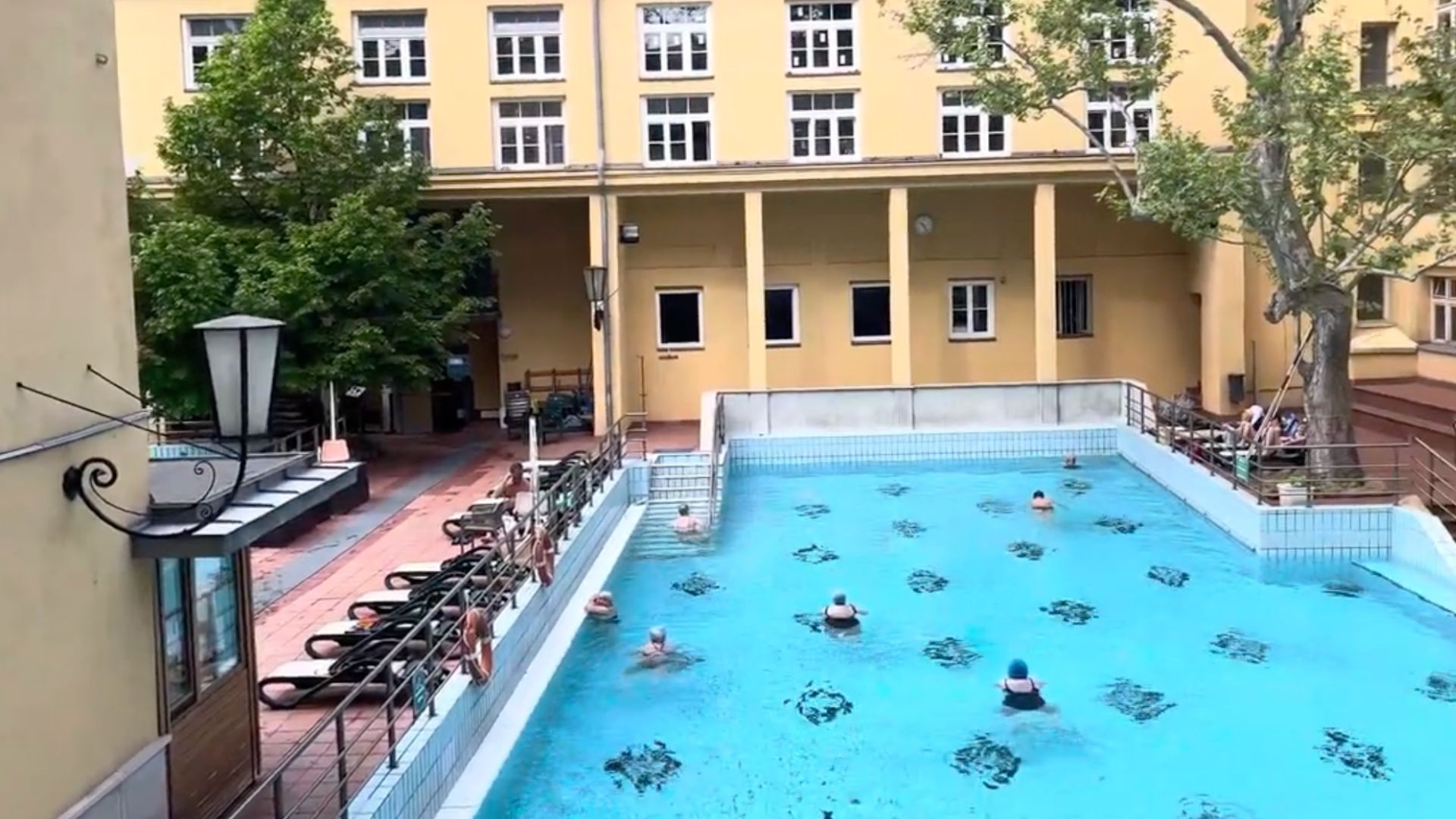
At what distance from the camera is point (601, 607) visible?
13.6 m

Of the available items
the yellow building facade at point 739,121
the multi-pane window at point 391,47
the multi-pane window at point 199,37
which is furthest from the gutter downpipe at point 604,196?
the multi-pane window at point 199,37

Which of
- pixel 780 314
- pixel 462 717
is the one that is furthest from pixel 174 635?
pixel 780 314

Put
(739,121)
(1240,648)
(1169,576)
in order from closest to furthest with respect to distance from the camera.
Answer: (1240,648), (1169,576), (739,121)

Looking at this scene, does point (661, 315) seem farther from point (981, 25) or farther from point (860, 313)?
point (981, 25)

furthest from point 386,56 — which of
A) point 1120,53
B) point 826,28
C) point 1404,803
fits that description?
point 1404,803

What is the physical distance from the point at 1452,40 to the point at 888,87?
35.8 ft

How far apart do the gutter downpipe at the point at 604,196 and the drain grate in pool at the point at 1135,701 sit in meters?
14.4

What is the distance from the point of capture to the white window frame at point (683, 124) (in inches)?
980

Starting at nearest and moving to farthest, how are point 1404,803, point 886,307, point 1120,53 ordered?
point 1404,803 < point 1120,53 < point 886,307

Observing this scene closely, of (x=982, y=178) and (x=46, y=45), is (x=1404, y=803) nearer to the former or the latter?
(x=46, y=45)

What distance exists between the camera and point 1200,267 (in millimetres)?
25891

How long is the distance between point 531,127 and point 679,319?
5.05 metres

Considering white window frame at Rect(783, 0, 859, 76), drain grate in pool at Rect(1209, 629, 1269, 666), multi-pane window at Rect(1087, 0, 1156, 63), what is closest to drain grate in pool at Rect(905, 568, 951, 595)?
drain grate in pool at Rect(1209, 629, 1269, 666)

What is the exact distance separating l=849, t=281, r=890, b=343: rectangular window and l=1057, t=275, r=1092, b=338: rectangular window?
373 cm
